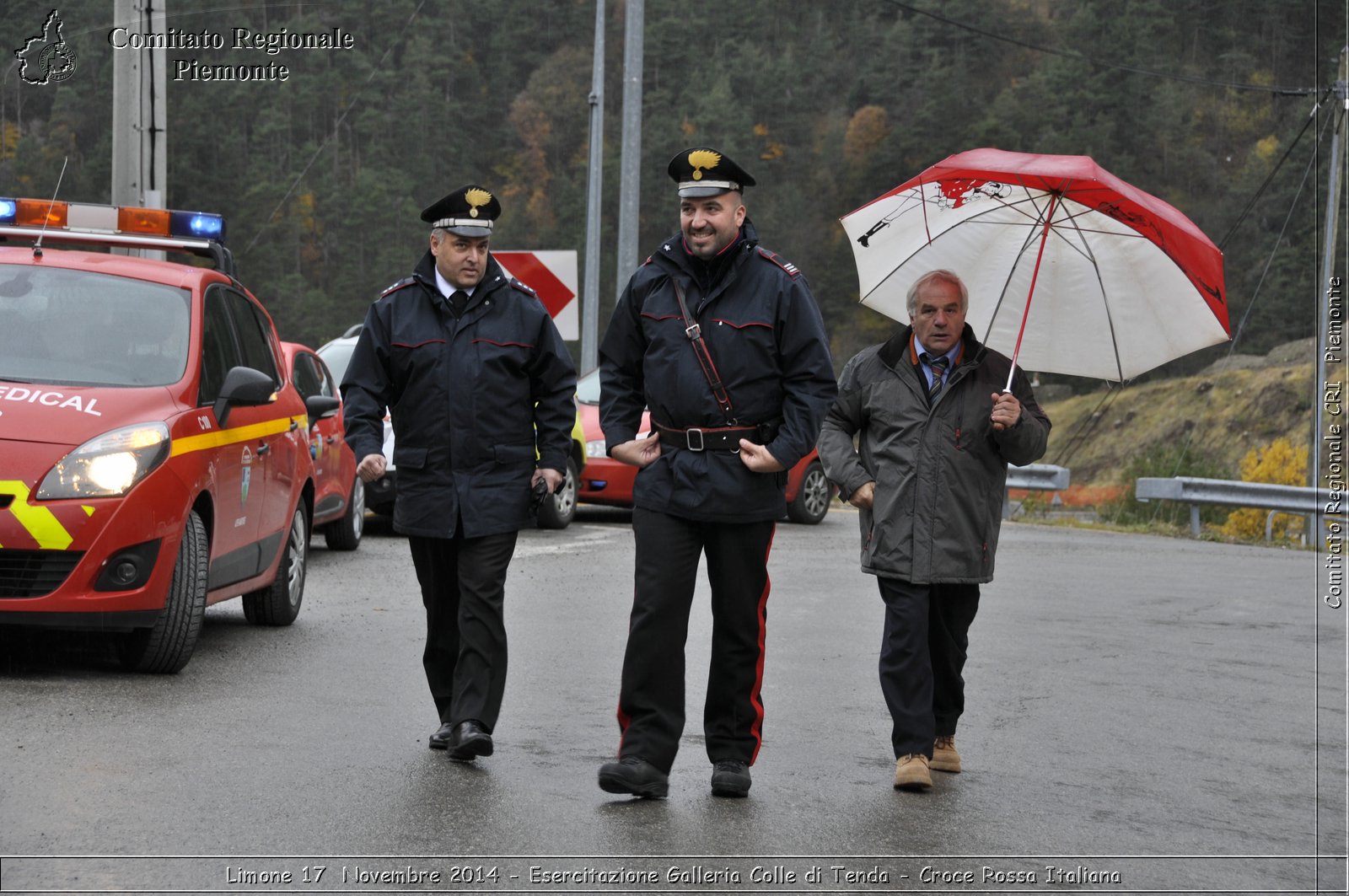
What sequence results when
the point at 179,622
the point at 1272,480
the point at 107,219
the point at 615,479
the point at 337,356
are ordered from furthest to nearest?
the point at 1272,480 → the point at 337,356 → the point at 615,479 → the point at 107,219 → the point at 179,622

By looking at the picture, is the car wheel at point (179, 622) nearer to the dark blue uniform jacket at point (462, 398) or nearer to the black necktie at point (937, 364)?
the dark blue uniform jacket at point (462, 398)

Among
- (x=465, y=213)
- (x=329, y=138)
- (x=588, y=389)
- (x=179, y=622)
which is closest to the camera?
(x=465, y=213)

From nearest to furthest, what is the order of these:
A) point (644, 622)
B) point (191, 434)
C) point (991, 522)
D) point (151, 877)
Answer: point (151, 877) < point (644, 622) < point (991, 522) < point (191, 434)

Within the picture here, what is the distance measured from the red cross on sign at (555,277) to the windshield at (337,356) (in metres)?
2.22

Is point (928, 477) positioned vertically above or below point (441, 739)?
above

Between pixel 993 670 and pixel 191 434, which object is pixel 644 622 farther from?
pixel 993 670

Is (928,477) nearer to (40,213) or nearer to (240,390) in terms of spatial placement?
(240,390)

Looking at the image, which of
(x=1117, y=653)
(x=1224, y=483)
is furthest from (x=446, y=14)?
(x=1117, y=653)

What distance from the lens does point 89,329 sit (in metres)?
8.12

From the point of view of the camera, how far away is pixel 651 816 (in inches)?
217

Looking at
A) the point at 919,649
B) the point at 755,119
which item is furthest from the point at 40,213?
the point at 755,119

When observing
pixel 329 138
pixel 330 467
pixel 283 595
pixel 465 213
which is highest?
pixel 329 138

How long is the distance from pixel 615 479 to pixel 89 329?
9067 mm

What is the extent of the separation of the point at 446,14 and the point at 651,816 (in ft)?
260
